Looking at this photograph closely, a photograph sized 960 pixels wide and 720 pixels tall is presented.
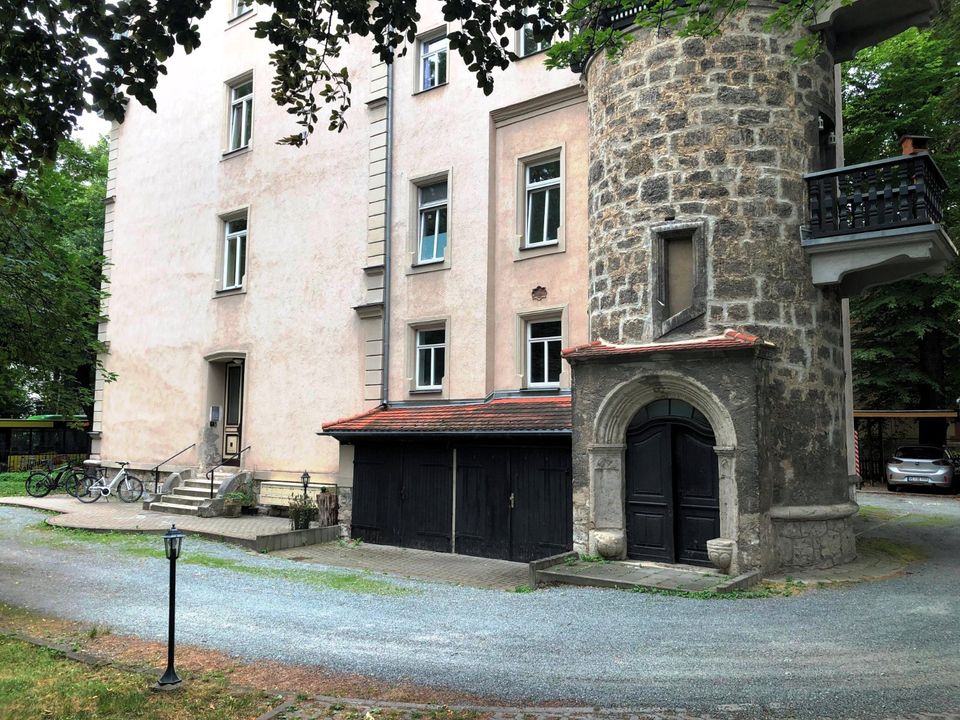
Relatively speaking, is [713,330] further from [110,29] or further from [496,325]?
[110,29]

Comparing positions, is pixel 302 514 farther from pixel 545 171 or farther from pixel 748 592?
pixel 748 592

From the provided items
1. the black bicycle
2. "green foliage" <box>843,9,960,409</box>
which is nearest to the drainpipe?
the black bicycle

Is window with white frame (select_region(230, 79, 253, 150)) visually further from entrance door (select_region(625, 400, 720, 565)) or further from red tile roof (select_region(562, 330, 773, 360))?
entrance door (select_region(625, 400, 720, 565))

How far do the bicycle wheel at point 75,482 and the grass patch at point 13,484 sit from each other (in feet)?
6.68

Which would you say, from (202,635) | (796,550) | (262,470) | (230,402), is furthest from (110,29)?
(230,402)

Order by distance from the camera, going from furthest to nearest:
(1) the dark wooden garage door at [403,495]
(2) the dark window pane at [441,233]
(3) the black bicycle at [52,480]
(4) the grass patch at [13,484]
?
(4) the grass patch at [13,484] → (3) the black bicycle at [52,480] → (2) the dark window pane at [441,233] → (1) the dark wooden garage door at [403,495]

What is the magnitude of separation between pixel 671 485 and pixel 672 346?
1.96 meters

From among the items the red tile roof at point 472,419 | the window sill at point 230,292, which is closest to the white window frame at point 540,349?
the red tile roof at point 472,419

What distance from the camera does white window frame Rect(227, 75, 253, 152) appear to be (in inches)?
808

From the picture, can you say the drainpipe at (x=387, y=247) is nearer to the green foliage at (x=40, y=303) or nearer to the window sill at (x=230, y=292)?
the window sill at (x=230, y=292)

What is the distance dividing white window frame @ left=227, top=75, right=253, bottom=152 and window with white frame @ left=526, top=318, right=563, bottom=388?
10.1 meters

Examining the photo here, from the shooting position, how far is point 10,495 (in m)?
22.4

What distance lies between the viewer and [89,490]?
809 inches

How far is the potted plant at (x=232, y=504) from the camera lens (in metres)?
17.2
